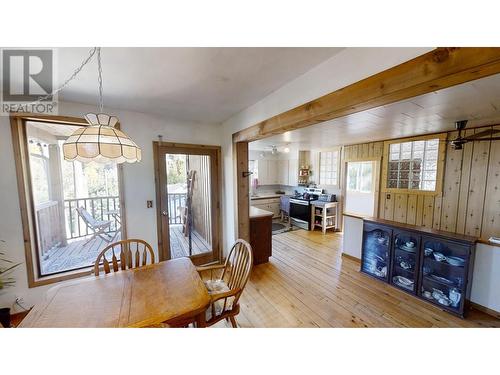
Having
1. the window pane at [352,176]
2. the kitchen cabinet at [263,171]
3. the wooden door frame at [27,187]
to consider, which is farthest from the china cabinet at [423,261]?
the wooden door frame at [27,187]

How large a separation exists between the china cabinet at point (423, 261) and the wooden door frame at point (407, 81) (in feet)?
6.54

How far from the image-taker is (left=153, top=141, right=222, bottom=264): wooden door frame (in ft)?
8.84

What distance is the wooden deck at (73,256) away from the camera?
2.48m

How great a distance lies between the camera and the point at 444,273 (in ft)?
7.00

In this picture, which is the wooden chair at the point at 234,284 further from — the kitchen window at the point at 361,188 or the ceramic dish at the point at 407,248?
the kitchen window at the point at 361,188

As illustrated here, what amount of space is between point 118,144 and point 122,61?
2.41ft

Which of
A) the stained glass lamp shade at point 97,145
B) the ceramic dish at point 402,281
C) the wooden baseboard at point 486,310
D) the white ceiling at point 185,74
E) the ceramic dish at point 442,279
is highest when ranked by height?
the white ceiling at point 185,74

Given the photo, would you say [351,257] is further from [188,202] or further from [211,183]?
[188,202]

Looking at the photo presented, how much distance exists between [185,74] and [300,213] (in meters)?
4.51

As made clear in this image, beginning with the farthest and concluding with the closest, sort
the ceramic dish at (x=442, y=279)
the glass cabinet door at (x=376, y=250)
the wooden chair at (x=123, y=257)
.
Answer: the glass cabinet door at (x=376, y=250)
the ceramic dish at (x=442, y=279)
the wooden chair at (x=123, y=257)

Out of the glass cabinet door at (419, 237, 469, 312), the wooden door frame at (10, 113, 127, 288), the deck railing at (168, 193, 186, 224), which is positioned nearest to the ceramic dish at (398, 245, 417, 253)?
the glass cabinet door at (419, 237, 469, 312)

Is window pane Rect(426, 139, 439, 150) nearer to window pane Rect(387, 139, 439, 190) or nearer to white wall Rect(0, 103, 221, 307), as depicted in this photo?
window pane Rect(387, 139, 439, 190)
